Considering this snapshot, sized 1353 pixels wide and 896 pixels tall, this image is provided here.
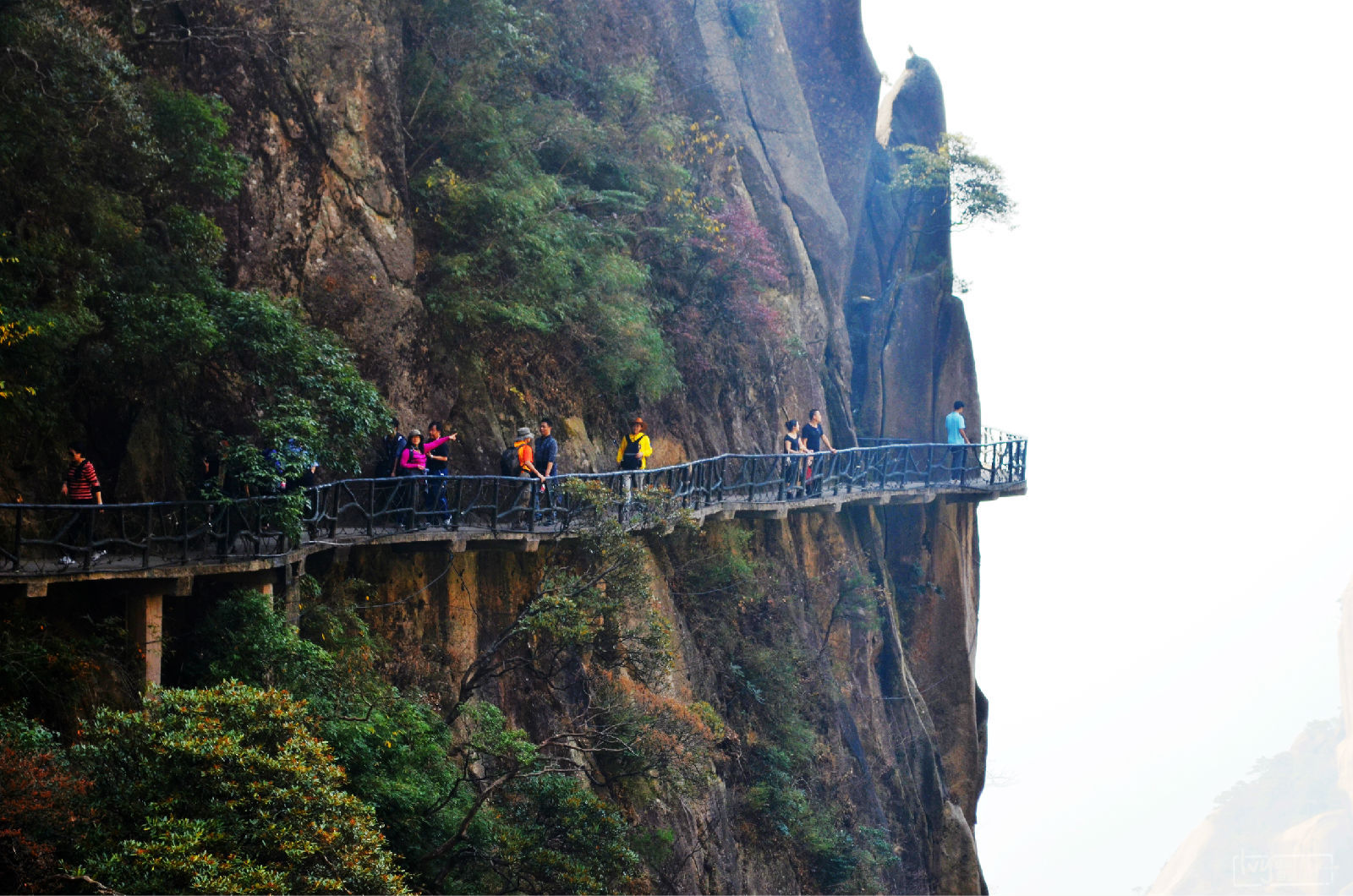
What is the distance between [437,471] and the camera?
56.1 ft

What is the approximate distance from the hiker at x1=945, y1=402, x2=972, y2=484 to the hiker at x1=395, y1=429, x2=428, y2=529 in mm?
16185

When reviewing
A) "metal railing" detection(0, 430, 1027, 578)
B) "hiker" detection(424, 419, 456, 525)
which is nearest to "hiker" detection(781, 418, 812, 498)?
"metal railing" detection(0, 430, 1027, 578)

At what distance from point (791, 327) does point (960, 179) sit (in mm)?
8856

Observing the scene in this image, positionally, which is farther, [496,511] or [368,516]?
[496,511]

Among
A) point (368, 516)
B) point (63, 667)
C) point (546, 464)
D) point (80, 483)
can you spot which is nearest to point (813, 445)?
point (546, 464)

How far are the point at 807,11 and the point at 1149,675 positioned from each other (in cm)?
17763

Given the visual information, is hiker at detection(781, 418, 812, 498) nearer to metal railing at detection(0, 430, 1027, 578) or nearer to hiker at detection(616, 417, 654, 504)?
metal railing at detection(0, 430, 1027, 578)

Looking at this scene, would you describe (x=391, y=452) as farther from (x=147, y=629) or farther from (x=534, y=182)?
(x=534, y=182)

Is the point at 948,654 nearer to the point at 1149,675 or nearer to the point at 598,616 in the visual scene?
the point at 598,616

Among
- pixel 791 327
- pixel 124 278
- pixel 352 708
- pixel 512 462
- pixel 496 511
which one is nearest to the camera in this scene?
pixel 352 708

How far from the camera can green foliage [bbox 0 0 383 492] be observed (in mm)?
13234

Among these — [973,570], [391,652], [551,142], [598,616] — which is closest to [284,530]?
[391,652]

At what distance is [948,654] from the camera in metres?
32.9

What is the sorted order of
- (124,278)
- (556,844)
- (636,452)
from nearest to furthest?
(124,278), (556,844), (636,452)
